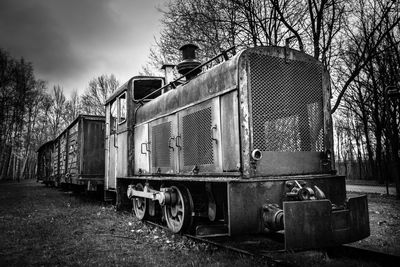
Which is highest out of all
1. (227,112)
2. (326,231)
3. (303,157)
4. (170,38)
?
(170,38)

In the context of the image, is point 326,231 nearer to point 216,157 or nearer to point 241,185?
point 241,185

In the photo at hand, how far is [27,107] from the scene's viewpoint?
104 ft

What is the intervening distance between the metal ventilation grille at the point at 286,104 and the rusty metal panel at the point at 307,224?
98 centimetres

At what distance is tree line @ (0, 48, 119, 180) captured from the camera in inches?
1073

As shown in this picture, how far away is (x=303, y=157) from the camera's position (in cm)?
451

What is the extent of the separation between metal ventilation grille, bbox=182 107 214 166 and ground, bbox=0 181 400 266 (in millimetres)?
1311

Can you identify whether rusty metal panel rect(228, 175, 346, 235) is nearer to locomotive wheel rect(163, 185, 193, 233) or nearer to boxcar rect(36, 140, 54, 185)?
locomotive wheel rect(163, 185, 193, 233)

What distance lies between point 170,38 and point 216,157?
10.2 m

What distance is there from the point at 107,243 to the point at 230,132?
2.67 m

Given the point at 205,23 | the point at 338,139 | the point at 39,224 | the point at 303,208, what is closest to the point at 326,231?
the point at 303,208

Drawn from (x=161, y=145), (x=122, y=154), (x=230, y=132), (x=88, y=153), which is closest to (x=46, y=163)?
(x=88, y=153)

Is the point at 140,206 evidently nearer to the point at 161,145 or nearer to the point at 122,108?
the point at 161,145

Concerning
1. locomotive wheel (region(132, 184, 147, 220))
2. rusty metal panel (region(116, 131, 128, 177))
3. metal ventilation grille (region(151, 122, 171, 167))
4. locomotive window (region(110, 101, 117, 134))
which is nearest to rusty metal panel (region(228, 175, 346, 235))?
metal ventilation grille (region(151, 122, 171, 167))

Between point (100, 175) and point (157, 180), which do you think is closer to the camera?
point (157, 180)
